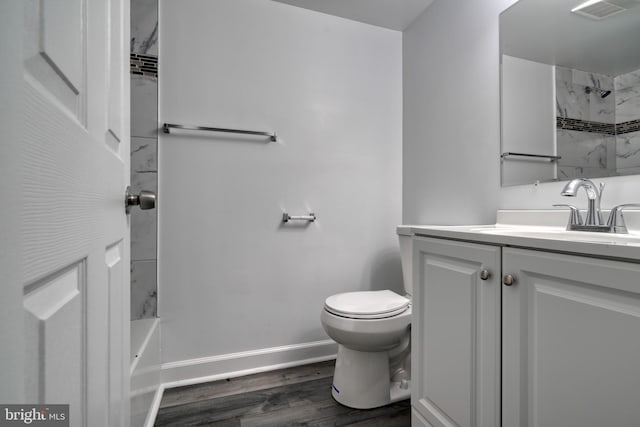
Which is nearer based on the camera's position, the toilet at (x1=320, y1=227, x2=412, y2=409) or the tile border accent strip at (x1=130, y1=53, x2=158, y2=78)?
the toilet at (x1=320, y1=227, x2=412, y2=409)

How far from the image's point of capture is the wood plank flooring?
4.32 feet

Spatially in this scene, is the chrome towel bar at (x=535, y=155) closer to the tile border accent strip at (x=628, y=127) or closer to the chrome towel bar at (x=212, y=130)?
the tile border accent strip at (x=628, y=127)

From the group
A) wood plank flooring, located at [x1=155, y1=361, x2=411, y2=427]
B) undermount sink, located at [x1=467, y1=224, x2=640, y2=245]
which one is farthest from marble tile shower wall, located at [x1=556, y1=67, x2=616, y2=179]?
wood plank flooring, located at [x1=155, y1=361, x2=411, y2=427]

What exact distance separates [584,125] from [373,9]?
1.37 metres

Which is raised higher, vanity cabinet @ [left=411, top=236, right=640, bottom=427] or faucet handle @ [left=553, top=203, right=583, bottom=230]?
faucet handle @ [left=553, top=203, right=583, bottom=230]

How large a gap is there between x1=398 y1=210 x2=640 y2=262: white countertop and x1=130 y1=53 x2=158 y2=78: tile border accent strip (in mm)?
1513

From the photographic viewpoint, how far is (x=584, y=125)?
1.17m

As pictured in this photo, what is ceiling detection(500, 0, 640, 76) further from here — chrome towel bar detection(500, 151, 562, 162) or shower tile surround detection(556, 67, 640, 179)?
chrome towel bar detection(500, 151, 562, 162)

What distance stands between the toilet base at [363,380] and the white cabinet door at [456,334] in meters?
0.29

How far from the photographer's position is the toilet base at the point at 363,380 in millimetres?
1405

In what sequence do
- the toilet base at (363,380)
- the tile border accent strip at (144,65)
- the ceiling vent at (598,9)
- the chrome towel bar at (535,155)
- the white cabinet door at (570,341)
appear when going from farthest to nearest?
the tile border accent strip at (144,65), the toilet base at (363,380), the chrome towel bar at (535,155), the ceiling vent at (598,9), the white cabinet door at (570,341)

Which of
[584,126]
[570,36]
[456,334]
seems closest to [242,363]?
[456,334]

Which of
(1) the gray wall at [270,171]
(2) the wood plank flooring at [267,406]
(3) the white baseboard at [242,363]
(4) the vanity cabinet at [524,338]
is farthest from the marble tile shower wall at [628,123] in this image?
(3) the white baseboard at [242,363]

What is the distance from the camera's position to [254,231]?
175cm
